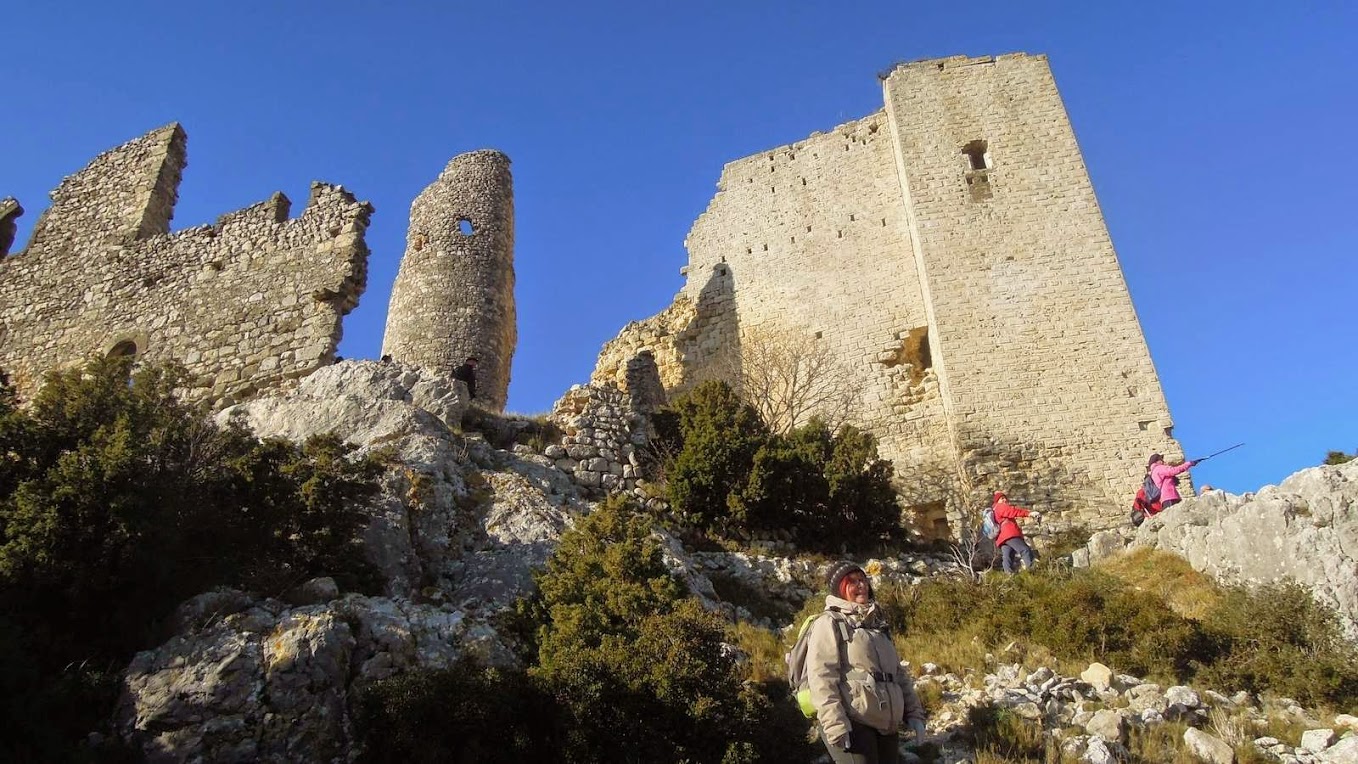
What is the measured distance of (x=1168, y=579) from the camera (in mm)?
8250

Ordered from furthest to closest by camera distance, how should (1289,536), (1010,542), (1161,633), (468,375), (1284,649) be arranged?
1. (468,375)
2. (1010,542)
3. (1289,536)
4. (1161,633)
5. (1284,649)

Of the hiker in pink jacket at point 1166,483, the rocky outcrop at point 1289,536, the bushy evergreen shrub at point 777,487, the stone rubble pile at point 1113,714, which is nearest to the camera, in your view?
the stone rubble pile at point 1113,714

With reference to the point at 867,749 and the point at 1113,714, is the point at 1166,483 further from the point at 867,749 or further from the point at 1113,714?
the point at 867,749

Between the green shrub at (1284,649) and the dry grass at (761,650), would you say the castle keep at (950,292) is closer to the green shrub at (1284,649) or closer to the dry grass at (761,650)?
the green shrub at (1284,649)

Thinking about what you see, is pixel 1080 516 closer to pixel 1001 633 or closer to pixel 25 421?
pixel 1001 633

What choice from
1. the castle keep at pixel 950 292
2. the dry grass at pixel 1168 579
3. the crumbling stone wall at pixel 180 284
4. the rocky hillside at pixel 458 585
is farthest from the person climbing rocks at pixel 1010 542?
the crumbling stone wall at pixel 180 284

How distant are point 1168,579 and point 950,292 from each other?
7.85 meters

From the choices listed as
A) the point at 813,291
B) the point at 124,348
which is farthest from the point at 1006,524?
the point at 124,348

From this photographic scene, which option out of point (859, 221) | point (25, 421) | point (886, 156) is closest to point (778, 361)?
point (859, 221)

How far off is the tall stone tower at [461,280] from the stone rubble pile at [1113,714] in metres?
8.89

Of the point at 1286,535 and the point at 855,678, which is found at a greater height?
the point at 1286,535

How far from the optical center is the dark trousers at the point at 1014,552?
29.8 ft

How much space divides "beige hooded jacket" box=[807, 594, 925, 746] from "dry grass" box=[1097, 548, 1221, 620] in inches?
165

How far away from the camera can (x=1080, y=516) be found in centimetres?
1315
